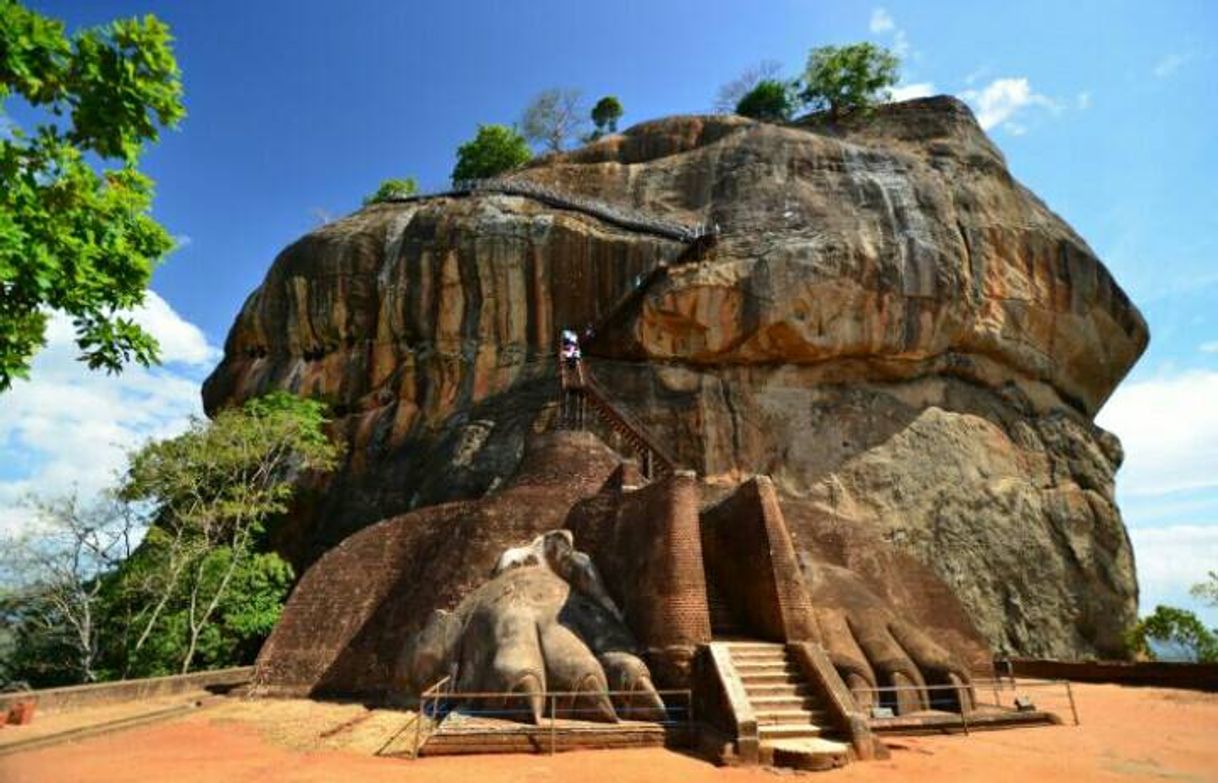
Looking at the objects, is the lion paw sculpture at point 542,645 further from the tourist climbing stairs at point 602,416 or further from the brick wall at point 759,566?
the tourist climbing stairs at point 602,416

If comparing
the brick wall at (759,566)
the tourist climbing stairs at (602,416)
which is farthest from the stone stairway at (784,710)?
the tourist climbing stairs at (602,416)

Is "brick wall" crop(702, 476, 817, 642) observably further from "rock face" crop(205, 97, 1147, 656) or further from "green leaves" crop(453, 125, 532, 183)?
"green leaves" crop(453, 125, 532, 183)

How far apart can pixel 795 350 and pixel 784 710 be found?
18.5 metres

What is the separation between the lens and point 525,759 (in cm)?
766

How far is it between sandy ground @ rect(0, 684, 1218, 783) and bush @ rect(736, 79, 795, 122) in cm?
3810

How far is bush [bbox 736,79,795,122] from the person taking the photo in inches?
1668

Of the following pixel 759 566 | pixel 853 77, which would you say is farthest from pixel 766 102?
pixel 759 566

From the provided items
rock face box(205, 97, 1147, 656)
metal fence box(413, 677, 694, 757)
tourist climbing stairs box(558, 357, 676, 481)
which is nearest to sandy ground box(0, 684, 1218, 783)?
metal fence box(413, 677, 694, 757)

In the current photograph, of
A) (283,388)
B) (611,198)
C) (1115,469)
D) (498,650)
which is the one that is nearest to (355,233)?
(283,388)

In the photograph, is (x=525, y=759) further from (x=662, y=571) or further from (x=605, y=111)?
(x=605, y=111)

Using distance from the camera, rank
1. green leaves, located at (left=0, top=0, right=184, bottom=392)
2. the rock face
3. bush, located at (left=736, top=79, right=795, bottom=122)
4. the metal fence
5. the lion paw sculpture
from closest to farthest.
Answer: green leaves, located at (left=0, top=0, right=184, bottom=392) → the metal fence → the lion paw sculpture → the rock face → bush, located at (left=736, top=79, right=795, bottom=122)

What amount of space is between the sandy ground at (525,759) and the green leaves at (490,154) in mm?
39609

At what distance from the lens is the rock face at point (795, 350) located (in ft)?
79.4

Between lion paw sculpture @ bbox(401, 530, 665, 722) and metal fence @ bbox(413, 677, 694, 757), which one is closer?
metal fence @ bbox(413, 677, 694, 757)
